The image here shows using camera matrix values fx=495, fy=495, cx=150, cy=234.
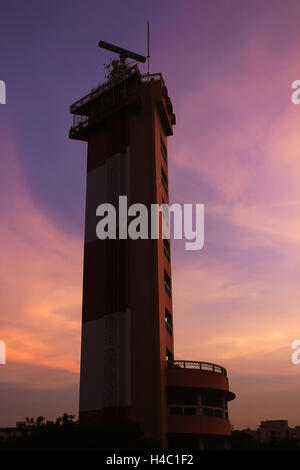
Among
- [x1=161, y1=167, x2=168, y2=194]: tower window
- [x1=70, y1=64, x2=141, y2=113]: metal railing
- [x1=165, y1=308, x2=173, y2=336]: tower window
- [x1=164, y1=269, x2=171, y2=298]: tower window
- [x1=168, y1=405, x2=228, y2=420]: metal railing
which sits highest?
[x1=70, y1=64, x2=141, y2=113]: metal railing

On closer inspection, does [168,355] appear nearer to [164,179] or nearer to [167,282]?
[167,282]

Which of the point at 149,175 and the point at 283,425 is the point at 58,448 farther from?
the point at 283,425

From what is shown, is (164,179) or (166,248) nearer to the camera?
(166,248)

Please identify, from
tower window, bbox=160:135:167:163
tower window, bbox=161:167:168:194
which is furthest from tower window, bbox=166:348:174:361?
tower window, bbox=160:135:167:163

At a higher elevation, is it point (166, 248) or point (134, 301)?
point (166, 248)

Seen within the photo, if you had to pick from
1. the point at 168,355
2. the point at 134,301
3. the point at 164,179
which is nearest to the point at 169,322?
the point at 168,355

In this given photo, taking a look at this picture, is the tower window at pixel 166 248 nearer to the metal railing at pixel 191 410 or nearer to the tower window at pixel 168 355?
the tower window at pixel 168 355

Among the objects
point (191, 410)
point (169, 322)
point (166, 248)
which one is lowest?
point (191, 410)

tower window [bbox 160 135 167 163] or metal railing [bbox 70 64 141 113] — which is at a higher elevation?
metal railing [bbox 70 64 141 113]

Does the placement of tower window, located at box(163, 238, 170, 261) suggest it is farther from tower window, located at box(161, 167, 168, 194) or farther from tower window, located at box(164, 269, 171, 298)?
tower window, located at box(161, 167, 168, 194)

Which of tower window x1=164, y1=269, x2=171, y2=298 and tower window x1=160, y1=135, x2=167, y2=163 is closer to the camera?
tower window x1=164, y1=269, x2=171, y2=298

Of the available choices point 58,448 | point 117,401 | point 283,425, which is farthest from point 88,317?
point 283,425

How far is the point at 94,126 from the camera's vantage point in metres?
67.2
